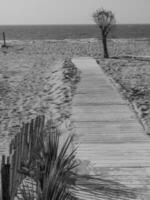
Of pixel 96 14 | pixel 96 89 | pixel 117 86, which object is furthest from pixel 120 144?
pixel 96 14

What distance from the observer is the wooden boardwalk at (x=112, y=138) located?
4047 millimetres

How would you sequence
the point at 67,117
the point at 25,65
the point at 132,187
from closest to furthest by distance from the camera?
1. the point at 132,187
2. the point at 67,117
3. the point at 25,65

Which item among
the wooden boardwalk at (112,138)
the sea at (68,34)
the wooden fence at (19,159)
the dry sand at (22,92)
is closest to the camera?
the wooden fence at (19,159)

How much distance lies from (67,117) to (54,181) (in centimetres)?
514

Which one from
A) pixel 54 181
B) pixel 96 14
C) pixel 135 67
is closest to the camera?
pixel 54 181

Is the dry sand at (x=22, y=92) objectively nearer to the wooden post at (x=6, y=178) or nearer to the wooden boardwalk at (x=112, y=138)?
the wooden boardwalk at (x=112, y=138)

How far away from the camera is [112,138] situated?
5453mm

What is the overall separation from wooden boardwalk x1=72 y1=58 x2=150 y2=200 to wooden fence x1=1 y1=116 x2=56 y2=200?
2150 mm

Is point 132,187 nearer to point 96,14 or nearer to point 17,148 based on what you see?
point 17,148

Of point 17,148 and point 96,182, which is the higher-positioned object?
point 17,148

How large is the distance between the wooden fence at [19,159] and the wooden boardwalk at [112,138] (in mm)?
2150

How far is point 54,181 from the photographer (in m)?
1.57

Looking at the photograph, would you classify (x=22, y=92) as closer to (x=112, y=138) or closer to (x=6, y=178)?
(x=112, y=138)

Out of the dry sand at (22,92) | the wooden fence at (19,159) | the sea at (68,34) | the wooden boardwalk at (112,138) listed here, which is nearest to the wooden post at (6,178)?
the wooden fence at (19,159)
